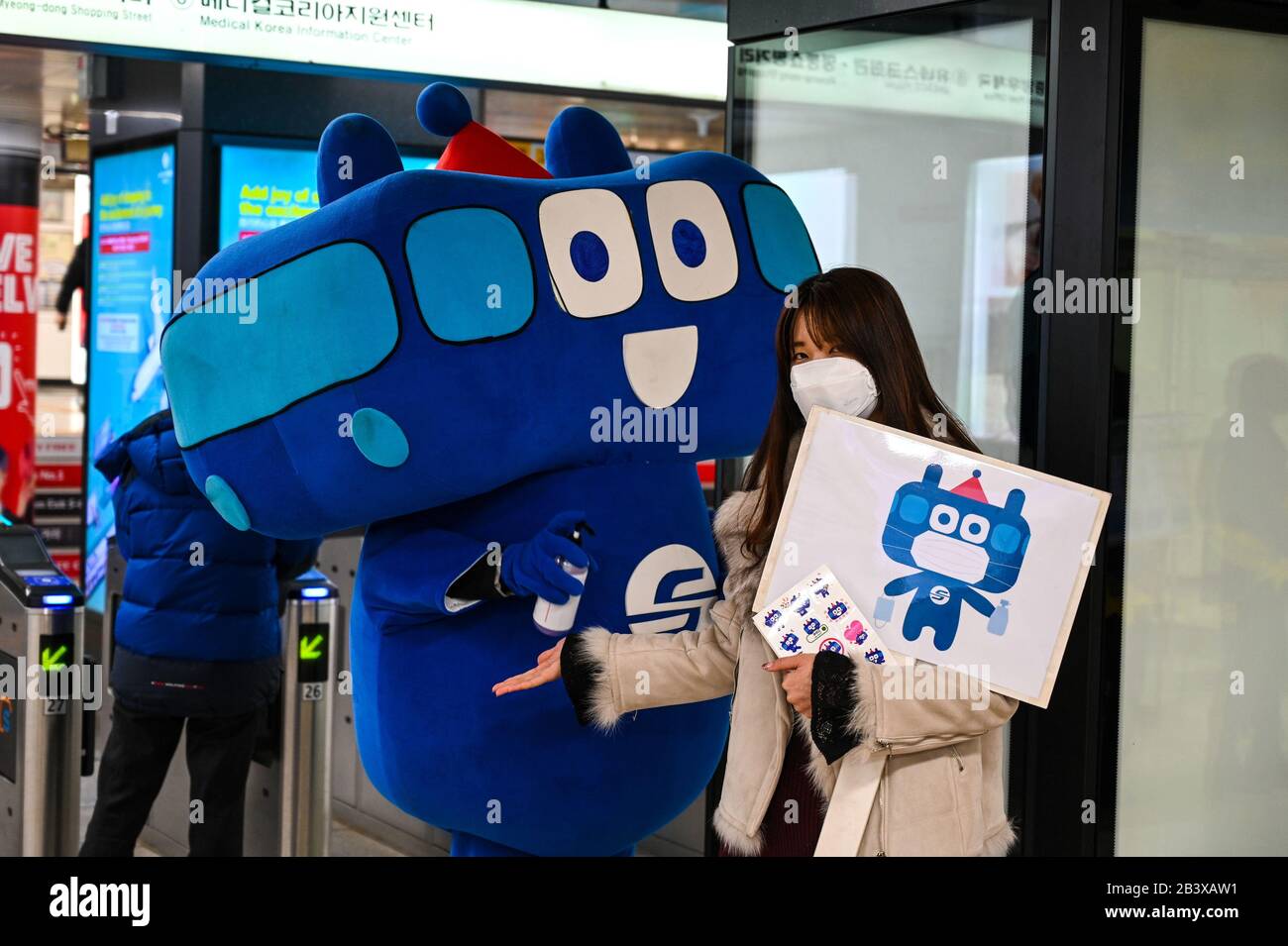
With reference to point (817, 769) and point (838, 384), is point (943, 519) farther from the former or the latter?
point (817, 769)

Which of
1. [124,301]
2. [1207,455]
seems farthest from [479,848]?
[124,301]

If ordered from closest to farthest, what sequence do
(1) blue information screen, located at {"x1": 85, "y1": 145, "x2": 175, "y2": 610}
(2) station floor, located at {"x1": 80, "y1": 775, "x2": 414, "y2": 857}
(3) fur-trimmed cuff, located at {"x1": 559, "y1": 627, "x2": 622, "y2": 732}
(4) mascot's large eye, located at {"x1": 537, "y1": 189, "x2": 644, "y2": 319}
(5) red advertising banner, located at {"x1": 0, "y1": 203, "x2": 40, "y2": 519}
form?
(3) fur-trimmed cuff, located at {"x1": 559, "y1": 627, "x2": 622, "y2": 732} < (4) mascot's large eye, located at {"x1": 537, "y1": 189, "x2": 644, "y2": 319} < (2) station floor, located at {"x1": 80, "y1": 775, "x2": 414, "y2": 857} < (1) blue information screen, located at {"x1": 85, "y1": 145, "x2": 175, "y2": 610} < (5) red advertising banner, located at {"x1": 0, "y1": 203, "x2": 40, "y2": 519}

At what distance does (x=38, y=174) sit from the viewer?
862 cm

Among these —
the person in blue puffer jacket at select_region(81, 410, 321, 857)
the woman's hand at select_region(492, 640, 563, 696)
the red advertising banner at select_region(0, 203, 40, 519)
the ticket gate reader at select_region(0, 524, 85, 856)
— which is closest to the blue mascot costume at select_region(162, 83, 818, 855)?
the woman's hand at select_region(492, 640, 563, 696)

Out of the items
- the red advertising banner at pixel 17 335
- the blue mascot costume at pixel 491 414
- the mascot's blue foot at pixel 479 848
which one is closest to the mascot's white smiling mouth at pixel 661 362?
the blue mascot costume at pixel 491 414

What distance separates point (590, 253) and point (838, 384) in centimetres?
75

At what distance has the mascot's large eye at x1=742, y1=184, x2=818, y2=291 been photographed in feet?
9.81

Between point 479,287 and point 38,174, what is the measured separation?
22.6 feet

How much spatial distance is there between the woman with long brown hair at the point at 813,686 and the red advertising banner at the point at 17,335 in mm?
7004

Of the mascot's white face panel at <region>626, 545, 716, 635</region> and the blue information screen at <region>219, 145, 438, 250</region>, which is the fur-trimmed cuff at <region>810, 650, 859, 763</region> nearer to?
the mascot's white face panel at <region>626, 545, 716, 635</region>

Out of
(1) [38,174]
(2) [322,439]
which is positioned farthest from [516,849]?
(1) [38,174]

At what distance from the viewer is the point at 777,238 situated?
9.93ft

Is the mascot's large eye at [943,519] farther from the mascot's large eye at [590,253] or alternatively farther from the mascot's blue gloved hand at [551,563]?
the mascot's large eye at [590,253]

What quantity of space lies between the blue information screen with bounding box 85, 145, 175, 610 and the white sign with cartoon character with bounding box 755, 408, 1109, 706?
5222 mm
